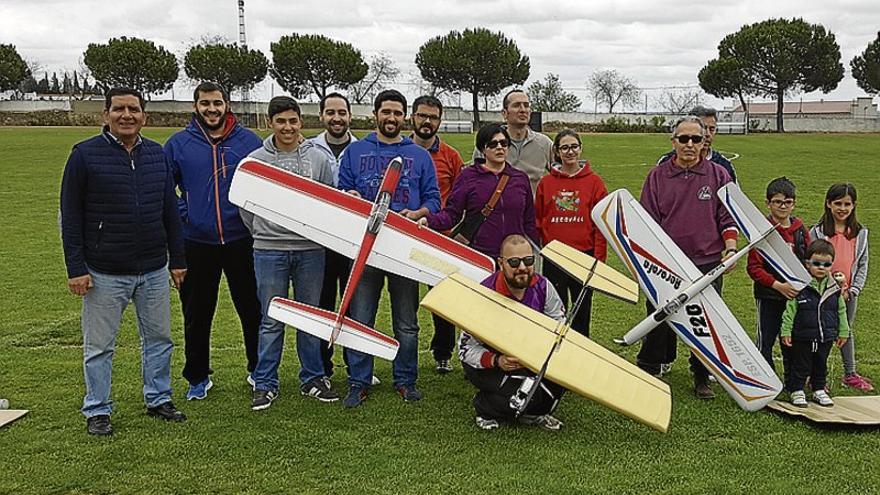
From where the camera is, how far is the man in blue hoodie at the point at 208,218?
504 centimetres

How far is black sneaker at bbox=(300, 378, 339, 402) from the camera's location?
17.4 feet

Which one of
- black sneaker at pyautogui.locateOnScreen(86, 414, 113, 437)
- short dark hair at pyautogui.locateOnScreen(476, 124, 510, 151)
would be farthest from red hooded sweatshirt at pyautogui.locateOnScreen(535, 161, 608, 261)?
black sneaker at pyautogui.locateOnScreen(86, 414, 113, 437)

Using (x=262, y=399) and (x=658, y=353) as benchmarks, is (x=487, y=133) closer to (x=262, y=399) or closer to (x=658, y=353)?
(x=658, y=353)

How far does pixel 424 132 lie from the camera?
5.55m

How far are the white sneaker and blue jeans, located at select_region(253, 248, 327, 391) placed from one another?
3370mm

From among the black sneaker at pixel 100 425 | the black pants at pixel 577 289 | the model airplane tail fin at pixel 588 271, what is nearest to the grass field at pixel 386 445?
the black sneaker at pixel 100 425

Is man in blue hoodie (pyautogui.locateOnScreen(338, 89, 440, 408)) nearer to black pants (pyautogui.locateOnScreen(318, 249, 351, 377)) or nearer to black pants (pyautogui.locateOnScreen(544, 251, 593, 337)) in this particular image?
black pants (pyautogui.locateOnScreen(318, 249, 351, 377))

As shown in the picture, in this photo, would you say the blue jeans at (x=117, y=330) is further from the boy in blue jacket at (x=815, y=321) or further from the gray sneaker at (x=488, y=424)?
the boy in blue jacket at (x=815, y=321)

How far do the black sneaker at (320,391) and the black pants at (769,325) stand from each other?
2964 millimetres

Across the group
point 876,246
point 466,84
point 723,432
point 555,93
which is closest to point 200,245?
point 723,432

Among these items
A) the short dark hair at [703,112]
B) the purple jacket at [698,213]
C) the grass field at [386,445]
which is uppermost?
the short dark hair at [703,112]

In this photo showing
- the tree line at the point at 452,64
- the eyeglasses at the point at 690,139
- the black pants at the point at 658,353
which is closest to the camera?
the eyeglasses at the point at 690,139

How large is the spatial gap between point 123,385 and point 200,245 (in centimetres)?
136

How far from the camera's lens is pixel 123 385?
223 inches
